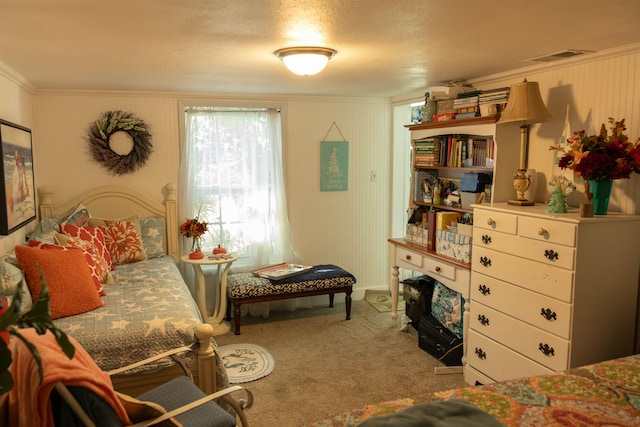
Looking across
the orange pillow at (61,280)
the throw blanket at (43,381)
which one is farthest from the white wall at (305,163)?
the throw blanket at (43,381)

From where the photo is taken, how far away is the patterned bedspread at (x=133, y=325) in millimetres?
2572

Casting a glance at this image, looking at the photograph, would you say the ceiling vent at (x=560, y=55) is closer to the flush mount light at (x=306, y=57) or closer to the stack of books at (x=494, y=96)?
the stack of books at (x=494, y=96)

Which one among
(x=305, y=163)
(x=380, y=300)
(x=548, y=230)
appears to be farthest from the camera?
(x=380, y=300)

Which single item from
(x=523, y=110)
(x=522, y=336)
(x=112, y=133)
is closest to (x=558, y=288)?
(x=522, y=336)

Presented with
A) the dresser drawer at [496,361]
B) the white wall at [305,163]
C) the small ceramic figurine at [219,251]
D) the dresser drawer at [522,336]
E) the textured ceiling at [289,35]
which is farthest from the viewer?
the small ceramic figurine at [219,251]

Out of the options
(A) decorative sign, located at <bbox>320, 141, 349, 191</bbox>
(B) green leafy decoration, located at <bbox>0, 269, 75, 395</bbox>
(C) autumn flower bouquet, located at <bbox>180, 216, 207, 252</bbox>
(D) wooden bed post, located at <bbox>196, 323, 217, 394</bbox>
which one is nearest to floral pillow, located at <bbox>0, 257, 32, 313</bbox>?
(D) wooden bed post, located at <bbox>196, 323, 217, 394</bbox>

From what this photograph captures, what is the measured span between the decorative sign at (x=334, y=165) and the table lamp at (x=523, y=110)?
6.97ft

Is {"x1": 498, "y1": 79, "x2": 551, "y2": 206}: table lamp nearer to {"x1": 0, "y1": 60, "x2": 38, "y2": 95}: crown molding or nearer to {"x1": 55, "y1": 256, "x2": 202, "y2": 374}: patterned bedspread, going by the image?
{"x1": 55, "y1": 256, "x2": 202, "y2": 374}: patterned bedspread

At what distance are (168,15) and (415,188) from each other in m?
2.84

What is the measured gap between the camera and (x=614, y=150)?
2.58m

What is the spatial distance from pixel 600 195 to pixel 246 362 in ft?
8.68

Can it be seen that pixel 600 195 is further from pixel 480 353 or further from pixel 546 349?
pixel 480 353

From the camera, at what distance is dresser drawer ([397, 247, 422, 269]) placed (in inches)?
160

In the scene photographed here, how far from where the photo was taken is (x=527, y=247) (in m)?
2.83
